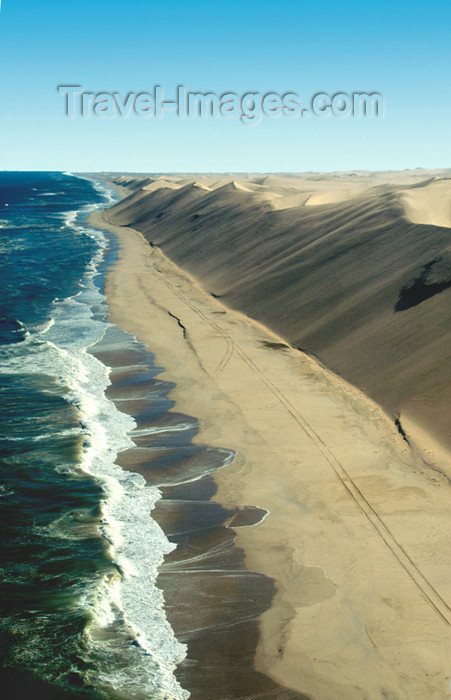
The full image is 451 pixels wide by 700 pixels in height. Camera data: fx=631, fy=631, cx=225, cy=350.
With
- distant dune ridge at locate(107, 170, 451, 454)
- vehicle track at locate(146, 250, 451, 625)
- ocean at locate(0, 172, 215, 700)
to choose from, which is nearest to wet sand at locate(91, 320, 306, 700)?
ocean at locate(0, 172, 215, 700)

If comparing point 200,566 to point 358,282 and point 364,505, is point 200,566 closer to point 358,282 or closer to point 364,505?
point 364,505

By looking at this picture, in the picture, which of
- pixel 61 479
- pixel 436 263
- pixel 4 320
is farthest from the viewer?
pixel 4 320

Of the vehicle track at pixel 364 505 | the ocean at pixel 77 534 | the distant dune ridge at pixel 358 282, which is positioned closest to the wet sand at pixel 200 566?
the ocean at pixel 77 534

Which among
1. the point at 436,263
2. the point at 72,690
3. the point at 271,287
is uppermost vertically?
the point at 436,263

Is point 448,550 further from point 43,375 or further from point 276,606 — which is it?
point 43,375

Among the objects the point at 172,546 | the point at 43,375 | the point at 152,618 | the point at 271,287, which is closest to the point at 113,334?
the point at 43,375

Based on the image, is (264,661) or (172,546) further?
(172,546)
